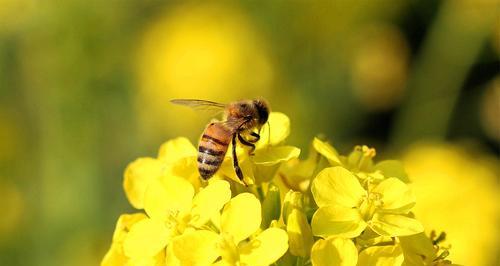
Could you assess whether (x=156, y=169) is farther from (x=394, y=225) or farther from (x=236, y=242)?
(x=394, y=225)

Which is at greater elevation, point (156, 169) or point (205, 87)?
point (156, 169)

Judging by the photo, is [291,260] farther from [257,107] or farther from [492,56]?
[492,56]

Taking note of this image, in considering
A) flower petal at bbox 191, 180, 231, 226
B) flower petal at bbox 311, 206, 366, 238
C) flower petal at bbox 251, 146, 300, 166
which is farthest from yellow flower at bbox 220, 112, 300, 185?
flower petal at bbox 311, 206, 366, 238

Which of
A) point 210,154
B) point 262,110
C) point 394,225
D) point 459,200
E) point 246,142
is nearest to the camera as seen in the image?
point 394,225

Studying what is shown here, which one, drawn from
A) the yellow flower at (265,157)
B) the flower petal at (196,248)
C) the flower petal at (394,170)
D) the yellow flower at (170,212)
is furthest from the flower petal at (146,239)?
the flower petal at (394,170)

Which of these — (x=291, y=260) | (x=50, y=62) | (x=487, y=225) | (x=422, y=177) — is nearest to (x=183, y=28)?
(x=50, y=62)

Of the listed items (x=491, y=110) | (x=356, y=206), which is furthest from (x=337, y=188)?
(x=491, y=110)

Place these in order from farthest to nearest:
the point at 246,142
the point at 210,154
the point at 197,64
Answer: the point at 197,64 < the point at 246,142 < the point at 210,154
